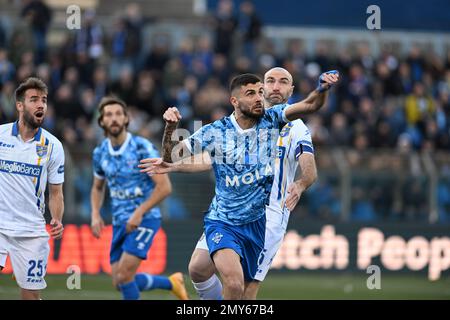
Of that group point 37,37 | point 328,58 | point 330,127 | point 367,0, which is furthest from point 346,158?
point 367,0

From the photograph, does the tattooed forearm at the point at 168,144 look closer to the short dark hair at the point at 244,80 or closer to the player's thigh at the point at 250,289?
the short dark hair at the point at 244,80

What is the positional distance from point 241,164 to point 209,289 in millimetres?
1554

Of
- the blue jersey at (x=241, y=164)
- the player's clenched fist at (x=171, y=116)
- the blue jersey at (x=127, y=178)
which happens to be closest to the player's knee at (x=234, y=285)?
the blue jersey at (x=241, y=164)

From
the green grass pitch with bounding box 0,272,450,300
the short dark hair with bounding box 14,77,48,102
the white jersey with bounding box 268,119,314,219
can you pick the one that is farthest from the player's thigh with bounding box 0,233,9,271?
the green grass pitch with bounding box 0,272,450,300

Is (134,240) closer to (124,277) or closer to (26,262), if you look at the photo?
(124,277)

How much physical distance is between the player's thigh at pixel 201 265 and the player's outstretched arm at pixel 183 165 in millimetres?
865

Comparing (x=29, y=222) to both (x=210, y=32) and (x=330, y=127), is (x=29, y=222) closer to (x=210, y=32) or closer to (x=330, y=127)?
(x=330, y=127)

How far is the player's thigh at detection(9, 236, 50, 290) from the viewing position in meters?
10.6

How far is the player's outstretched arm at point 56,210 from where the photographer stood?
10727 millimetres

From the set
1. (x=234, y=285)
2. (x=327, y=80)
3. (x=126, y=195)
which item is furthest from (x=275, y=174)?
(x=126, y=195)

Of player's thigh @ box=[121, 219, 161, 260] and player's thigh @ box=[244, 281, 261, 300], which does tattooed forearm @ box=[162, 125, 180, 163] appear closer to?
player's thigh @ box=[244, 281, 261, 300]

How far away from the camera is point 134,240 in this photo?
12984 mm

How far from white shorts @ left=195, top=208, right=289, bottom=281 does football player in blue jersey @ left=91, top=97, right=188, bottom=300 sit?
211 centimetres
